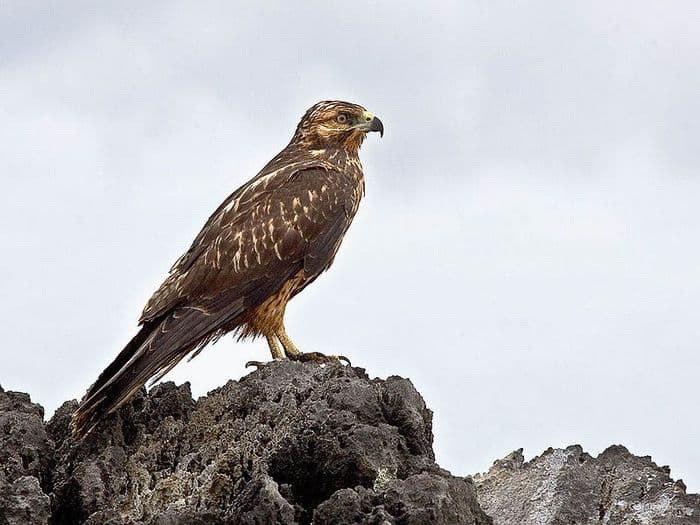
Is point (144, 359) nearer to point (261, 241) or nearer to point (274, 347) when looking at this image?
point (274, 347)

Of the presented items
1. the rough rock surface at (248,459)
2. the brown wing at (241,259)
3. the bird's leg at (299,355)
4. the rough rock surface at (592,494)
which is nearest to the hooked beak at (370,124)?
the brown wing at (241,259)

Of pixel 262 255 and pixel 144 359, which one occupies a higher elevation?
pixel 262 255

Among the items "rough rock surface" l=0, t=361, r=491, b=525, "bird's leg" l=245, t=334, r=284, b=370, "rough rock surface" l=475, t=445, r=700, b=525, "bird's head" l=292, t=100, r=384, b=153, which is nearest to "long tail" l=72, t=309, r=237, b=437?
"rough rock surface" l=0, t=361, r=491, b=525

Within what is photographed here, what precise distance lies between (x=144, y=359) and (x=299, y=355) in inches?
50.7

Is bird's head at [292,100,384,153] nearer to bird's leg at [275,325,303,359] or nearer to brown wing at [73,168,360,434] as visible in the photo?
brown wing at [73,168,360,434]

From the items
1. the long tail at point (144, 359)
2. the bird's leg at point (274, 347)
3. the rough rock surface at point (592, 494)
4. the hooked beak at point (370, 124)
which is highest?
the hooked beak at point (370, 124)

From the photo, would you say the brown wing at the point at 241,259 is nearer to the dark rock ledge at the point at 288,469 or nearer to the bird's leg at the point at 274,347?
the bird's leg at the point at 274,347

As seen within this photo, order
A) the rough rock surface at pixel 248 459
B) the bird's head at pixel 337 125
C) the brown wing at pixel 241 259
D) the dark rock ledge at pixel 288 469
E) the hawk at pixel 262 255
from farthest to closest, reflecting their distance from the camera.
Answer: the bird's head at pixel 337 125, the hawk at pixel 262 255, the brown wing at pixel 241 259, the dark rock ledge at pixel 288 469, the rough rock surface at pixel 248 459

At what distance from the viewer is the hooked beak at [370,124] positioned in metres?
11.2

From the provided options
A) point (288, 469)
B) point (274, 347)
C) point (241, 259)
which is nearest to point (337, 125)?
point (241, 259)

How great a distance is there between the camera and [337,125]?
11.2 metres

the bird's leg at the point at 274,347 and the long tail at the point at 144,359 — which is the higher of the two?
the bird's leg at the point at 274,347

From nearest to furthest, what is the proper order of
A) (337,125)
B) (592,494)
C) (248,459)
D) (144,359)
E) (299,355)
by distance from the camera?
(248,459) < (592,494) < (144,359) < (299,355) < (337,125)

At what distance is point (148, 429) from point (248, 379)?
0.74 meters
